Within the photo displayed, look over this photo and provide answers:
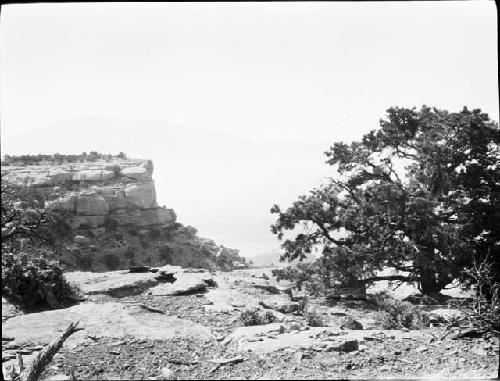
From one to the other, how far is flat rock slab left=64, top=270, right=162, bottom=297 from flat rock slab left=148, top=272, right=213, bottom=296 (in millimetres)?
669

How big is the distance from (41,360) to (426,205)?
12.4 m

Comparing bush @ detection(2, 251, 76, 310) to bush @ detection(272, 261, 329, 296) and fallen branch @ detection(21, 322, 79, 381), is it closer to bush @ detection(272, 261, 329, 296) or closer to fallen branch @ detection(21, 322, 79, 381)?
fallen branch @ detection(21, 322, 79, 381)

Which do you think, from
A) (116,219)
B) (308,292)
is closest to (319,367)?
(308,292)

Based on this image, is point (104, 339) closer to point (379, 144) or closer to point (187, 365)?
point (187, 365)

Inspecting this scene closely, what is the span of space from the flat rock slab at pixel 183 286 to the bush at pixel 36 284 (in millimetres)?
2892

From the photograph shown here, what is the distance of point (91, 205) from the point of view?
38.4 metres

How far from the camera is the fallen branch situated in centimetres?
657

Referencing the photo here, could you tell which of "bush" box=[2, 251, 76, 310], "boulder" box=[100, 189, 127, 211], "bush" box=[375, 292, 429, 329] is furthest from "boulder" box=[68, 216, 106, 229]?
"bush" box=[375, 292, 429, 329]

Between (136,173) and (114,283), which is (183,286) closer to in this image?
(114,283)

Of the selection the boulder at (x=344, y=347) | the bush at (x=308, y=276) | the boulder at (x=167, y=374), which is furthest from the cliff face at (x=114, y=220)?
the boulder at (x=344, y=347)

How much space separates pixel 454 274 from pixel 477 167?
4.01m

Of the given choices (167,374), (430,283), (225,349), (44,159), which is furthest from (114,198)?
(167,374)

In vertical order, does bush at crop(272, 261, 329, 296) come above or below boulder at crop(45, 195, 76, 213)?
below

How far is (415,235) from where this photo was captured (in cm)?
1379
